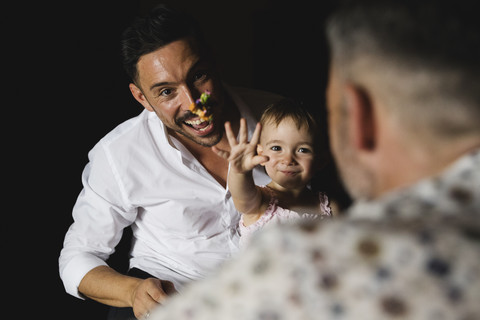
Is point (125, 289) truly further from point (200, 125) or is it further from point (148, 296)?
point (200, 125)

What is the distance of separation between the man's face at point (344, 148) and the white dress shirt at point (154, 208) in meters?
1.10

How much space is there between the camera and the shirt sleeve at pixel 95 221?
1.86m

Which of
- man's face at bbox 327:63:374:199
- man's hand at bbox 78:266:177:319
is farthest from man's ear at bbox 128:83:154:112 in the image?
man's face at bbox 327:63:374:199

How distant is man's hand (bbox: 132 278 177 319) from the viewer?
157 cm

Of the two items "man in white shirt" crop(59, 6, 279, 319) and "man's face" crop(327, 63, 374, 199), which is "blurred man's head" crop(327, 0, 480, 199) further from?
"man in white shirt" crop(59, 6, 279, 319)

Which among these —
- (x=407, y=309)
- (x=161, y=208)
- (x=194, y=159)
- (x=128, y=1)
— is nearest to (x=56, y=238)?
(x=161, y=208)

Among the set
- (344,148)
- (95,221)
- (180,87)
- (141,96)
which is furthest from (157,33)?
(344,148)

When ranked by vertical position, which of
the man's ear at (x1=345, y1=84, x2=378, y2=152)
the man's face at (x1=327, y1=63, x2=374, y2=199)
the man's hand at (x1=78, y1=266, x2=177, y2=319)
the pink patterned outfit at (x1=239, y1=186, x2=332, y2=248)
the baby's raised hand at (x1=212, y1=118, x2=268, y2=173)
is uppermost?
the man's ear at (x1=345, y1=84, x2=378, y2=152)

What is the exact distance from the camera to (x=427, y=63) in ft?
2.08

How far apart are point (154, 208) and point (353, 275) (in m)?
1.47

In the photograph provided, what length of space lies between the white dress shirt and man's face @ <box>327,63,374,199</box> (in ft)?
3.61

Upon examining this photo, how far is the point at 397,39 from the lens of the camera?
0.65 metres

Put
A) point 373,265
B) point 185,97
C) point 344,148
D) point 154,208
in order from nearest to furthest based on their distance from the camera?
1. point 373,265
2. point 344,148
3. point 185,97
4. point 154,208

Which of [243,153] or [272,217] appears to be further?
[272,217]
